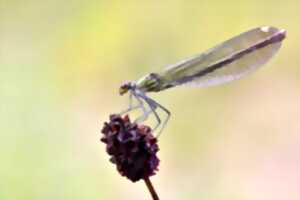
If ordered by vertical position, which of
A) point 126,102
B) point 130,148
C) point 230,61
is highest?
point 126,102

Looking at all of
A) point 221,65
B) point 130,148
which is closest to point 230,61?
point 221,65

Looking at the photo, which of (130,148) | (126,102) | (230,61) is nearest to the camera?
(130,148)

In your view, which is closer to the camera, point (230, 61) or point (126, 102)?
point (230, 61)

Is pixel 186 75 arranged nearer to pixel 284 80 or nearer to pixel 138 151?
pixel 138 151

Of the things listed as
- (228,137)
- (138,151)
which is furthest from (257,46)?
(228,137)

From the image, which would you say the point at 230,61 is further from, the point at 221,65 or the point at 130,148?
the point at 130,148

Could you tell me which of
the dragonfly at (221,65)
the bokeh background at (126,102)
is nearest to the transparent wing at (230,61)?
the dragonfly at (221,65)

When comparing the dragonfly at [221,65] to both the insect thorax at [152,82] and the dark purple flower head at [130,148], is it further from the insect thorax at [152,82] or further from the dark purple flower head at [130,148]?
the dark purple flower head at [130,148]
